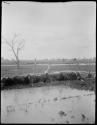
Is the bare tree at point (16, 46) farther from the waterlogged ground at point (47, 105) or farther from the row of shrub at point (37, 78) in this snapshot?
the waterlogged ground at point (47, 105)

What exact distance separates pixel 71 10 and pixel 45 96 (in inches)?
28.1

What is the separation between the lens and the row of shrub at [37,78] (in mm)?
1351

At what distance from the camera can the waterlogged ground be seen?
130 cm

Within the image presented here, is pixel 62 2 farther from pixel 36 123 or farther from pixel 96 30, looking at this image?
pixel 36 123

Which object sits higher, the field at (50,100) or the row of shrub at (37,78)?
the row of shrub at (37,78)

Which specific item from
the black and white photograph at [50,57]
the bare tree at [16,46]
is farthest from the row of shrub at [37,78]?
the bare tree at [16,46]

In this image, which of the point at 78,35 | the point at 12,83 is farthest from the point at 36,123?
the point at 78,35

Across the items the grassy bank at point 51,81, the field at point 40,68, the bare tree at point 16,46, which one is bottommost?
the grassy bank at point 51,81

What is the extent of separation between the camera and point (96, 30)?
1390 millimetres

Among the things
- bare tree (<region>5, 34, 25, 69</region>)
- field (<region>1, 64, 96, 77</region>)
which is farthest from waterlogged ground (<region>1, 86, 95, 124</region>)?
bare tree (<region>5, 34, 25, 69</region>)

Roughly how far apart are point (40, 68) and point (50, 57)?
4.8 inches

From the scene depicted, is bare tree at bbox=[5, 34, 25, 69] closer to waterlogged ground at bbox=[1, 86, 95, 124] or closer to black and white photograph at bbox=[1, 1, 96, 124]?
black and white photograph at bbox=[1, 1, 96, 124]

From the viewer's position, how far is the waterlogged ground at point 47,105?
4.25 ft

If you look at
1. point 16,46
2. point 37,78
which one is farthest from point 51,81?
point 16,46
